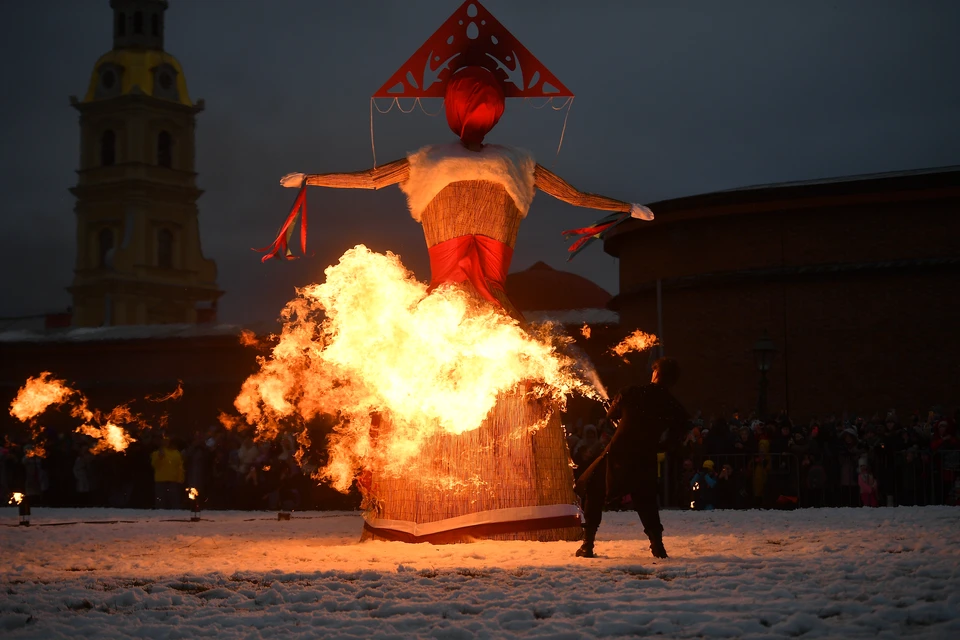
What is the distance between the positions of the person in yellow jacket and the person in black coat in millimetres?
12404

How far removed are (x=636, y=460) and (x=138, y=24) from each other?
81480 mm

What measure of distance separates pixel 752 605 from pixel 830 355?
2060cm

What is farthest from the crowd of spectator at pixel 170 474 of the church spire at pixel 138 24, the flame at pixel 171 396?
the church spire at pixel 138 24

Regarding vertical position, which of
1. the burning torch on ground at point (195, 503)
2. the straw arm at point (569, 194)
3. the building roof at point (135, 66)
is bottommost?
the burning torch on ground at point (195, 503)

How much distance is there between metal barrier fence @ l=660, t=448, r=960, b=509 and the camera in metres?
18.2

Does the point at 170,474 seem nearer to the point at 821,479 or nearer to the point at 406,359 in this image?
the point at 821,479

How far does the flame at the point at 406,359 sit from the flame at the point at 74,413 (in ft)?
23.7

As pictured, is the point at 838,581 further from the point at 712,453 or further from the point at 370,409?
the point at 712,453

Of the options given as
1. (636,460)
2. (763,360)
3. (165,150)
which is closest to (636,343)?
(763,360)

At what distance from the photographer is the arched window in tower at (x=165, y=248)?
84.2 metres

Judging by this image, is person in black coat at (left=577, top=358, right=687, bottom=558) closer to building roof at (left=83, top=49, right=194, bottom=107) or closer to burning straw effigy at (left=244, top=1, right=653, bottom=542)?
burning straw effigy at (left=244, top=1, right=653, bottom=542)

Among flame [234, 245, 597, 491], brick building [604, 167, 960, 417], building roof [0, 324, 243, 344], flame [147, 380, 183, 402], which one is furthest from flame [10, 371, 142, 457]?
brick building [604, 167, 960, 417]

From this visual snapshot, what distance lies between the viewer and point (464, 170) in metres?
12.1

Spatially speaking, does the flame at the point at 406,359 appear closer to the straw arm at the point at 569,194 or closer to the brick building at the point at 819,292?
the straw arm at the point at 569,194
